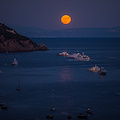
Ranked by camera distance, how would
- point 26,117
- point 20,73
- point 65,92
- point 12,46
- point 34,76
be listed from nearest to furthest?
1. point 26,117
2. point 65,92
3. point 34,76
4. point 20,73
5. point 12,46

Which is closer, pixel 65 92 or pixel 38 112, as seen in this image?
pixel 38 112

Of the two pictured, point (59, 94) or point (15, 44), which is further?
point (15, 44)

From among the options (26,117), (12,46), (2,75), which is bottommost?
(26,117)

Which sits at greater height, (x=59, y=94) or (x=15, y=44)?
(x=15, y=44)

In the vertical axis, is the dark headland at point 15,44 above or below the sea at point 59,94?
above

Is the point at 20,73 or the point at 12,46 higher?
the point at 12,46

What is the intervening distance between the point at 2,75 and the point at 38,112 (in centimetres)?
2962

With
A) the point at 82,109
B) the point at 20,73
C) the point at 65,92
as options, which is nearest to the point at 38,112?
the point at 82,109

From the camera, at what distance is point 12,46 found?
150000mm

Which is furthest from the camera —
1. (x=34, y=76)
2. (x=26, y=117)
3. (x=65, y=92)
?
(x=34, y=76)

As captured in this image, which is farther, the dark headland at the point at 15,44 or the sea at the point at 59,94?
the dark headland at the point at 15,44

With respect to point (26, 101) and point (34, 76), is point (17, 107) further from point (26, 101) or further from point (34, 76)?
point (34, 76)

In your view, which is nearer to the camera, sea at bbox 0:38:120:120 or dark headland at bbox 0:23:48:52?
sea at bbox 0:38:120:120

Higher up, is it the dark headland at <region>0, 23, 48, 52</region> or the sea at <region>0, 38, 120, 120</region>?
the dark headland at <region>0, 23, 48, 52</region>
